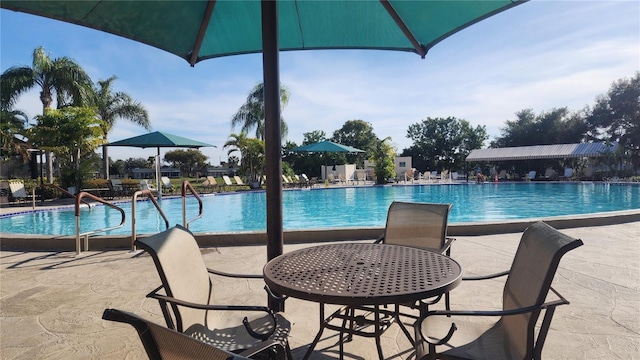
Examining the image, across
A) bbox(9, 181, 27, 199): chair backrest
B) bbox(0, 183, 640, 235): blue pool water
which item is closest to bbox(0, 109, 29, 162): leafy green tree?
Answer: bbox(9, 181, 27, 199): chair backrest

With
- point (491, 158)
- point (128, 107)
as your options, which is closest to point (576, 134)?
point (491, 158)

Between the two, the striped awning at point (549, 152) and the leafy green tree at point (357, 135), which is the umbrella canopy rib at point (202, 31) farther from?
the leafy green tree at point (357, 135)

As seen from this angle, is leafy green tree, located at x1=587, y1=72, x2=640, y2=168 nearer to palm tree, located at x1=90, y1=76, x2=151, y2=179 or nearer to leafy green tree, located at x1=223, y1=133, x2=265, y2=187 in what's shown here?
leafy green tree, located at x1=223, y1=133, x2=265, y2=187

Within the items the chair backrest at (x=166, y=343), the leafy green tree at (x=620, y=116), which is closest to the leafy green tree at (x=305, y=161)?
the leafy green tree at (x=620, y=116)

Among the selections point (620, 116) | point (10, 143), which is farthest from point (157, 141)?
point (620, 116)

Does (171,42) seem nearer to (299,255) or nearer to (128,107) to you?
(299,255)

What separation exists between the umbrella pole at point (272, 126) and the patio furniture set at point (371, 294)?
1.34 feet

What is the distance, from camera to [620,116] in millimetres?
30656

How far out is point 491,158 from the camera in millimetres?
29734

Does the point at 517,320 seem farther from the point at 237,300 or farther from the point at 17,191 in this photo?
the point at 17,191

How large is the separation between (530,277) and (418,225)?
147 centimetres

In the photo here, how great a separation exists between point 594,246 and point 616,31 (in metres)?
16.1

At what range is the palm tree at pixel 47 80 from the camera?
17.6 metres

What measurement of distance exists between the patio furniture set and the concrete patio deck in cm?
53
